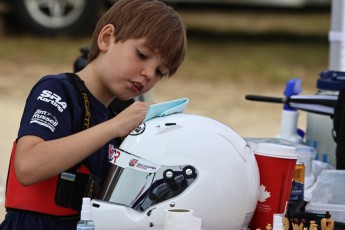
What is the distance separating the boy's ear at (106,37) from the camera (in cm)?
306

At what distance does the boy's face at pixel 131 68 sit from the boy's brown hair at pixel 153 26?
2 cm

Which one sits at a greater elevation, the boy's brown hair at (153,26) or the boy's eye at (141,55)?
the boy's brown hair at (153,26)

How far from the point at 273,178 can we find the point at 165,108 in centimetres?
40

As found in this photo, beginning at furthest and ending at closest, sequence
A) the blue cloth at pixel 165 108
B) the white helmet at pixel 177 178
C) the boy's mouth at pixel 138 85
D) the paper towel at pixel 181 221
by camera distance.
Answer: the boy's mouth at pixel 138 85, the blue cloth at pixel 165 108, the white helmet at pixel 177 178, the paper towel at pixel 181 221

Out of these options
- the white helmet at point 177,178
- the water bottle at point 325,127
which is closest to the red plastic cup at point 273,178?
the white helmet at point 177,178

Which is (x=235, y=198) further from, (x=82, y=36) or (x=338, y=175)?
(x=82, y=36)

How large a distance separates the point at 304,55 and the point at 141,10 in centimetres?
964

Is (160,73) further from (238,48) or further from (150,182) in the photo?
(238,48)

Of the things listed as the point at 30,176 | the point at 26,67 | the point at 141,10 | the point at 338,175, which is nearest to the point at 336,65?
the point at 338,175

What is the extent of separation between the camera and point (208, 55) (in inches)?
481

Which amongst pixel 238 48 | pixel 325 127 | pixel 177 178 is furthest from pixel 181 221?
pixel 238 48

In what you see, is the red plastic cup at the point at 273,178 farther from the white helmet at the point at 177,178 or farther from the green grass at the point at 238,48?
the green grass at the point at 238,48

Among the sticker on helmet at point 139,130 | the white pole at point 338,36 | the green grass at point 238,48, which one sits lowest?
the sticker on helmet at point 139,130

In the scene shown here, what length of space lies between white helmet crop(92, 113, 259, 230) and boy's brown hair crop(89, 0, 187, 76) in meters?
0.25
